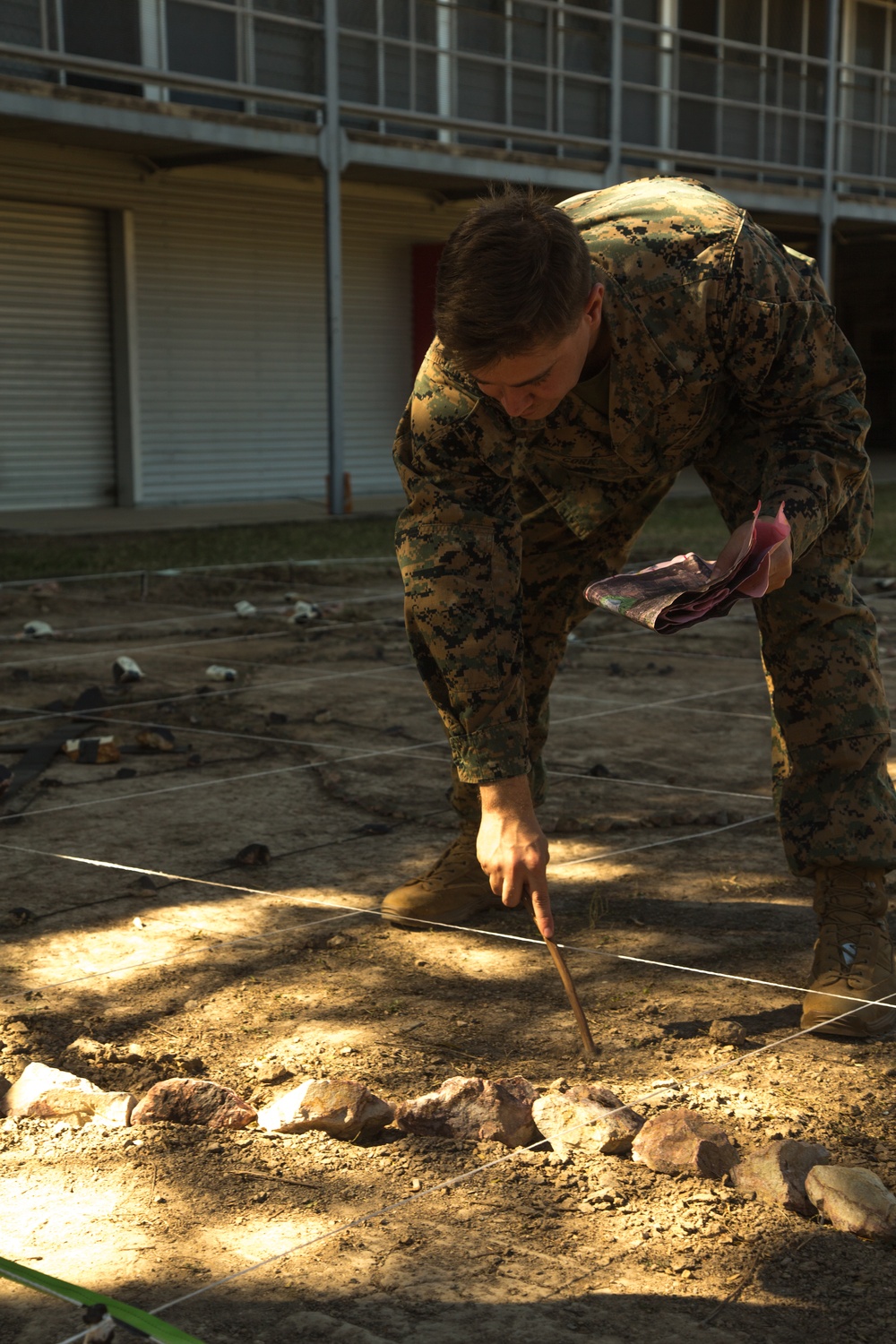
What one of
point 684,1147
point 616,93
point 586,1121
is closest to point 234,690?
point 586,1121

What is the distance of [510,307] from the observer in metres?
1.76

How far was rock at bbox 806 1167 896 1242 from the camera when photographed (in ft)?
5.20

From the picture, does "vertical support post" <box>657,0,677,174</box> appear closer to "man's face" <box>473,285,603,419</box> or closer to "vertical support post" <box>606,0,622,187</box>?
"vertical support post" <box>606,0,622,187</box>

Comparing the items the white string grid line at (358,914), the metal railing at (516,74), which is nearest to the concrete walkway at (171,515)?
the metal railing at (516,74)

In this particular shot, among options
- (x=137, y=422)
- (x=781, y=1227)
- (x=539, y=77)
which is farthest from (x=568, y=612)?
(x=539, y=77)

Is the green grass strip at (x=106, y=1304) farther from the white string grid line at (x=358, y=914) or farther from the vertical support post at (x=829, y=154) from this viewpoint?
the vertical support post at (x=829, y=154)

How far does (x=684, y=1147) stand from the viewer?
1.73m

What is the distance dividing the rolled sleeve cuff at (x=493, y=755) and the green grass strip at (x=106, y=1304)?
891mm

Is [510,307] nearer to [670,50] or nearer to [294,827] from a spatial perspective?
[294,827]

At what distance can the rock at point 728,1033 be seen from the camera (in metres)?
2.10

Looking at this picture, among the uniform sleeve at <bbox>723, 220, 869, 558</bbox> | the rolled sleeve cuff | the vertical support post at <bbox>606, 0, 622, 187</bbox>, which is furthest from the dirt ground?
the vertical support post at <bbox>606, 0, 622, 187</bbox>

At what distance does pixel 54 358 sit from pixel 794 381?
10.2m

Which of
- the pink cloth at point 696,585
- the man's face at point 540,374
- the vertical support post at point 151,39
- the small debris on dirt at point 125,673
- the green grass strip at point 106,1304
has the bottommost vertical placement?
the green grass strip at point 106,1304

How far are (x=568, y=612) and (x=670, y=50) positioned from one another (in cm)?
1243
